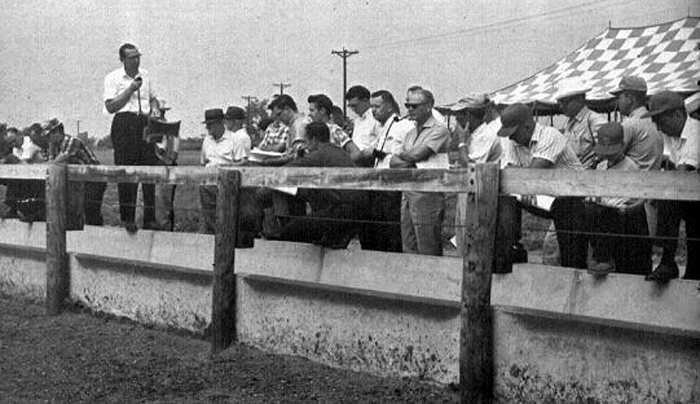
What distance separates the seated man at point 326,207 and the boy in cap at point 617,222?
1.86 metres

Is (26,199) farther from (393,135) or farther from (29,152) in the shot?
(393,135)

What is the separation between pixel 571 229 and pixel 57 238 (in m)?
5.00

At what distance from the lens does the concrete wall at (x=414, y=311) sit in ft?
16.5

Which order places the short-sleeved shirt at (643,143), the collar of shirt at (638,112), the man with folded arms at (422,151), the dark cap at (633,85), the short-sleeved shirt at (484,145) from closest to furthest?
the short-sleeved shirt at (643,143), the collar of shirt at (638,112), the dark cap at (633,85), the man with folded arms at (422,151), the short-sleeved shirt at (484,145)

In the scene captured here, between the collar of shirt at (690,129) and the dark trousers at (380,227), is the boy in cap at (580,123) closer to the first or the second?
the collar of shirt at (690,129)

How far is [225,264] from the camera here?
24.1 feet

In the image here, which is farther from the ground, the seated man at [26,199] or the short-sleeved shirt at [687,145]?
the short-sleeved shirt at [687,145]

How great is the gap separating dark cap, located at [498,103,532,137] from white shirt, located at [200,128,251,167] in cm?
441

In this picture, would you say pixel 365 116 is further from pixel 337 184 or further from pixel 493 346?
pixel 493 346

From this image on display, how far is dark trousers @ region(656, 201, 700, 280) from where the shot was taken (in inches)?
233

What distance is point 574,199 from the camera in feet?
21.9

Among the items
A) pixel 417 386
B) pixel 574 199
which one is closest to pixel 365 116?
pixel 574 199

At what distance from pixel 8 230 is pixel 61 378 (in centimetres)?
466

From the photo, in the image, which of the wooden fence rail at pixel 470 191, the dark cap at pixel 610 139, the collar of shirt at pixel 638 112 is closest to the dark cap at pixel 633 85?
the collar of shirt at pixel 638 112
